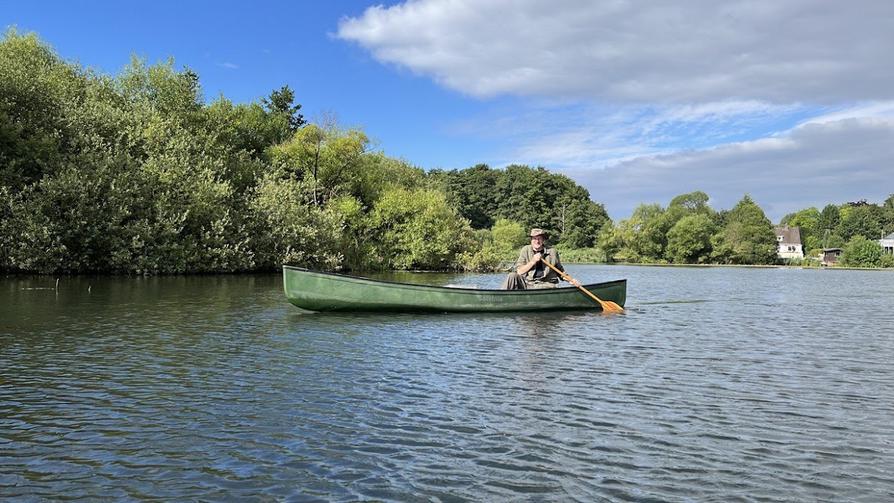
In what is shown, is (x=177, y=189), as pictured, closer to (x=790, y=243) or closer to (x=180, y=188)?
(x=180, y=188)

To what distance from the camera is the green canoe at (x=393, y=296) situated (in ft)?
56.0

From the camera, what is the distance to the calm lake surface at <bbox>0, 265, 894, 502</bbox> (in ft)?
18.5

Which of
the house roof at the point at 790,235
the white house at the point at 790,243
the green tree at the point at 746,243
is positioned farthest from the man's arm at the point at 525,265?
the house roof at the point at 790,235

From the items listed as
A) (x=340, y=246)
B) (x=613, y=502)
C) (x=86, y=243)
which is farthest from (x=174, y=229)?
(x=613, y=502)

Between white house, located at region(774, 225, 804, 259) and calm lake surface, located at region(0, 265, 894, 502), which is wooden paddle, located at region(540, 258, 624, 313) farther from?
white house, located at region(774, 225, 804, 259)

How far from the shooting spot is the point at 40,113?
112 feet

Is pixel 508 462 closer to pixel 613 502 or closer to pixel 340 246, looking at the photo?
pixel 613 502

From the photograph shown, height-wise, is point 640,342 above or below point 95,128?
below

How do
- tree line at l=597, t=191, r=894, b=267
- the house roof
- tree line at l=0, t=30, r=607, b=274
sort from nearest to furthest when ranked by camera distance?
1. tree line at l=0, t=30, r=607, b=274
2. tree line at l=597, t=191, r=894, b=267
3. the house roof

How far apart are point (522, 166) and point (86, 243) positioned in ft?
348

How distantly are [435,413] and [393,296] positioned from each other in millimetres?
9697

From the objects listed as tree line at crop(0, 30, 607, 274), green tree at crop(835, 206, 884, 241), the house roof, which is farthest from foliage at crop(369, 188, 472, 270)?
green tree at crop(835, 206, 884, 241)

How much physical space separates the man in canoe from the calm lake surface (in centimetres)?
379

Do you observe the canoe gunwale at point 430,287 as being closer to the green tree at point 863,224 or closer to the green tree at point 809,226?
the green tree at point 863,224
